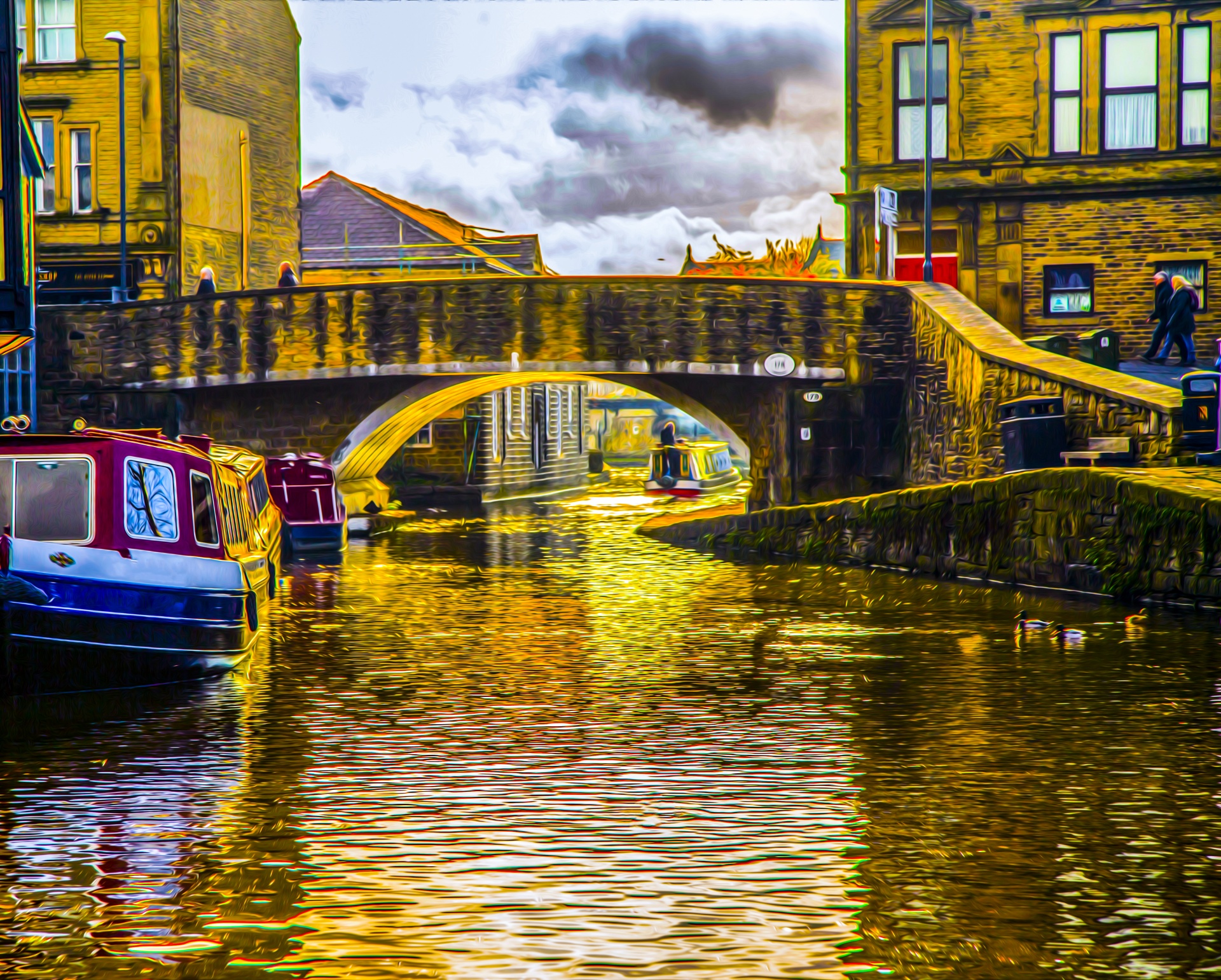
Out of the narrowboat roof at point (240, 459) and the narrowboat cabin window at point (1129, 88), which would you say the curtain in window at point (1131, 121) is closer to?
the narrowboat cabin window at point (1129, 88)

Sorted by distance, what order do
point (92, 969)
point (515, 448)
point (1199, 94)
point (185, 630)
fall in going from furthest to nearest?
1. point (515, 448)
2. point (1199, 94)
3. point (185, 630)
4. point (92, 969)

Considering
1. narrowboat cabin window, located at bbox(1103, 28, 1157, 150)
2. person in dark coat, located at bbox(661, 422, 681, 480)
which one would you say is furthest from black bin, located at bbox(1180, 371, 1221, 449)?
person in dark coat, located at bbox(661, 422, 681, 480)

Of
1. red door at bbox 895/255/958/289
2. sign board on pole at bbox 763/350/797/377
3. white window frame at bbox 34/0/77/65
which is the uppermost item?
white window frame at bbox 34/0/77/65

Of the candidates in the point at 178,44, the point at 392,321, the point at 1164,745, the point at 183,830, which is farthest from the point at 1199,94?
the point at 183,830

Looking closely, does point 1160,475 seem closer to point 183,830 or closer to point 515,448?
point 183,830

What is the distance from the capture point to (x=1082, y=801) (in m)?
6.99

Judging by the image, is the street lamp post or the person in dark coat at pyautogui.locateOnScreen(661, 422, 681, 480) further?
the person in dark coat at pyautogui.locateOnScreen(661, 422, 681, 480)

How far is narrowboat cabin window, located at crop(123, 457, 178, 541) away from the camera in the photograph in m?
10.8

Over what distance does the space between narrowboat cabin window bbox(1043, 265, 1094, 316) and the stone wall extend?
1031 centimetres

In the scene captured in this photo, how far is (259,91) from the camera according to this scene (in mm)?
37500

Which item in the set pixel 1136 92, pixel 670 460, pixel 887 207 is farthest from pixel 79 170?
pixel 1136 92

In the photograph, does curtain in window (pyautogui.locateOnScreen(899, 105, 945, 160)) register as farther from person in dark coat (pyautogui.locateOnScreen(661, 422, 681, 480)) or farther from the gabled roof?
person in dark coat (pyautogui.locateOnScreen(661, 422, 681, 480))

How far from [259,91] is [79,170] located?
5.50 metres

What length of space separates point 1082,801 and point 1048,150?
2404 centimetres
